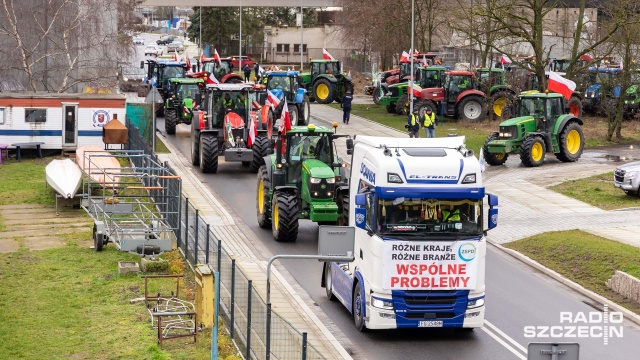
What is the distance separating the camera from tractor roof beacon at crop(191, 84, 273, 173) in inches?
1508

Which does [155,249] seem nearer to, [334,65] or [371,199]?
[371,199]

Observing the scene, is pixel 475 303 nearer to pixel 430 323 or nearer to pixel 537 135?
pixel 430 323

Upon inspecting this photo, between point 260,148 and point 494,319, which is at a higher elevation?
point 260,148

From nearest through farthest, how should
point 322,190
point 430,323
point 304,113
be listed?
point 430,323 < point 322,190 < point 304,113

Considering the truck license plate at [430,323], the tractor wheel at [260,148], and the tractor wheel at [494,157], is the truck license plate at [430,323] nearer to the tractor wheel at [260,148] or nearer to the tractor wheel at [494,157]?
the tractor wheel at [260,148]

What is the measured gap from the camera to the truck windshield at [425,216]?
19.0 metres

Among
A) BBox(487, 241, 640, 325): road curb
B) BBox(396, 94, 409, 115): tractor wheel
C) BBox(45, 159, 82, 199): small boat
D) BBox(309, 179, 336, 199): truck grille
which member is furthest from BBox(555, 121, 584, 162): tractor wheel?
BBox(396, 94, 409, 115): tractor wheel

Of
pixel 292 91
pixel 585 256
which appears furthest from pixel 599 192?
pixel 292 91

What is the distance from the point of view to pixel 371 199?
19.4 metres

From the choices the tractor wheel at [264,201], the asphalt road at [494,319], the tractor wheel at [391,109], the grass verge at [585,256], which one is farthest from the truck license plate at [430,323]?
the tractor wheel at [391,109]

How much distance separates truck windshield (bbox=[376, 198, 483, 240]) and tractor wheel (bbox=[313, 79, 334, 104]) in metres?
45.5

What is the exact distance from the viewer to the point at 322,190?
26.8m

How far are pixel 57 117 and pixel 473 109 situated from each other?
68.2 ft

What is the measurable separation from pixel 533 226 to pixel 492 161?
36.7 feet
